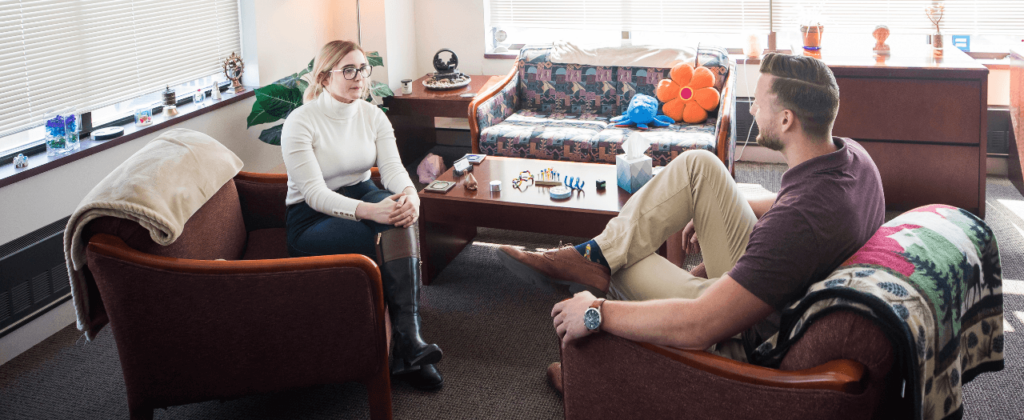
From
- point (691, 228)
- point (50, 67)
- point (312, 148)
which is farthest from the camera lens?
point (50, 67)

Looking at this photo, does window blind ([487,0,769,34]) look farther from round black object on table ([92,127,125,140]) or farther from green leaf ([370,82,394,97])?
round black object on table ([92,127,125,140])

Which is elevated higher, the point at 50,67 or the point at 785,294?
the point at 50,67

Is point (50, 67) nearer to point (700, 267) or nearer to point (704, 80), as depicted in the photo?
point (700, 267)

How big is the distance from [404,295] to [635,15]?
10.8 feet

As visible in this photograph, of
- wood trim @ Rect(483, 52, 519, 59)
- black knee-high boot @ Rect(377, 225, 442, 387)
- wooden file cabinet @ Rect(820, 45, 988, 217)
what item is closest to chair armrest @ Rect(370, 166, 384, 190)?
black knee-high boot @ Rect(377, 225, 442, 387)

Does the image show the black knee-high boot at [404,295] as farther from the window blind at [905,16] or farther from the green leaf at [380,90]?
the window blind at [905,16]

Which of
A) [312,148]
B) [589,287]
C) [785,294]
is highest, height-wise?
[312,148]

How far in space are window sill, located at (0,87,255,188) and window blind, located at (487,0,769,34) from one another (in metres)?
1.96

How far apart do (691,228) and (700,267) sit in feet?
0.49

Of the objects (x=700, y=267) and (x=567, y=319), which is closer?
(x=567, y=319)

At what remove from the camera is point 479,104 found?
13.6 ft

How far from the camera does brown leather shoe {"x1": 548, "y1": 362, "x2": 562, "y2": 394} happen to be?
232 centimetres

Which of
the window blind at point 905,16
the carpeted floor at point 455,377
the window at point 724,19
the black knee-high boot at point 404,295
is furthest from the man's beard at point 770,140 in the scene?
the window blind at point 905,16

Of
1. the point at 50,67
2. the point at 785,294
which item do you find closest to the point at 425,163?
the point at 50,67
